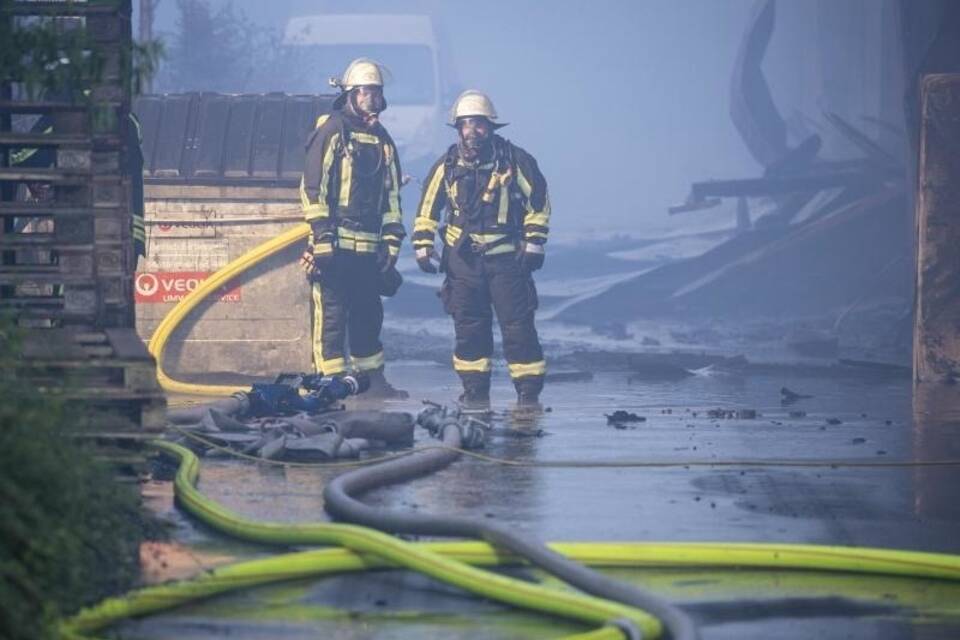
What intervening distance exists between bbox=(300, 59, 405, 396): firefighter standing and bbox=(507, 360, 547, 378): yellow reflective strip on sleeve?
0.88 metres

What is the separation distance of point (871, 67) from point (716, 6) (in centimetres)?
1422

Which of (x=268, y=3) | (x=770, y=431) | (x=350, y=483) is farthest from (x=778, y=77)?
(x=350, y=483)

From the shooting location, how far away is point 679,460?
29.6ft

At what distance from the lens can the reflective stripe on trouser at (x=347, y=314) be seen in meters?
12.5

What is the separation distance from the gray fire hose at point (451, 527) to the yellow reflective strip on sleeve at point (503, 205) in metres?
3.75

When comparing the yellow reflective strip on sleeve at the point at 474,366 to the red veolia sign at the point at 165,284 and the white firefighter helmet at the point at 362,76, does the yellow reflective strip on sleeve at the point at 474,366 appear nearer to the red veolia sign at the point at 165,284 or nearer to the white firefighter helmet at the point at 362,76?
the white firefighter helmet at the point at 362,76

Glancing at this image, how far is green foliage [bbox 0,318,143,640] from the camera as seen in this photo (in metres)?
4.14

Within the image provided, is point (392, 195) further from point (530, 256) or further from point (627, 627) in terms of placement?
point (627, 627)

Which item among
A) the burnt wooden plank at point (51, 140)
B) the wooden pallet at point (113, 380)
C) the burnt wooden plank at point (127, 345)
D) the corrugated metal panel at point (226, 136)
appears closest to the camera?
the wooden pallet at point (113, 380)

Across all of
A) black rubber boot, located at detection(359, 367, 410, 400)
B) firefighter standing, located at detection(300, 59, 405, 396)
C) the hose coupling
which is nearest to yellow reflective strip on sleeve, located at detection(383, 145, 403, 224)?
firefighter standing, located at detection(300, 59, 405, 396)

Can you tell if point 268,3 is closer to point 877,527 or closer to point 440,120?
point 440,120

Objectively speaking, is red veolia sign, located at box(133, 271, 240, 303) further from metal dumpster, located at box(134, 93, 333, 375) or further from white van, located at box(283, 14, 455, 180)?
white van, located at box(283, 14, 455, 180)

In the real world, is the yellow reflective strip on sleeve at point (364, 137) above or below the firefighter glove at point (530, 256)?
above

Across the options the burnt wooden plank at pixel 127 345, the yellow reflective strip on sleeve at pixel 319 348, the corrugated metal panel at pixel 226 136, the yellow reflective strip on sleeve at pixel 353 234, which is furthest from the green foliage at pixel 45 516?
the corrugated metal panel at pixel 226 136
